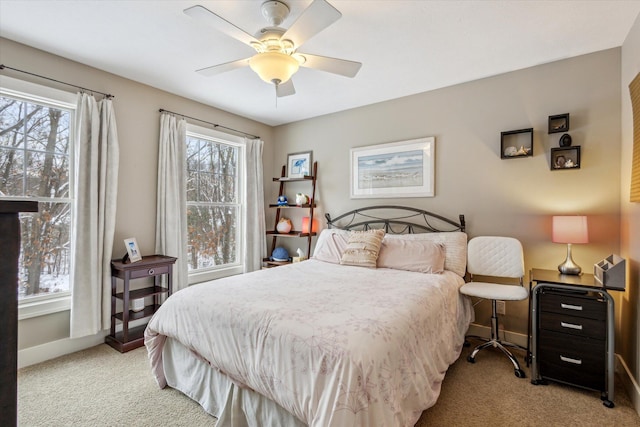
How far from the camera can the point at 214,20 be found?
1.75m

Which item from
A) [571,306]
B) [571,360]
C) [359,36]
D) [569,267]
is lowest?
[571,360]

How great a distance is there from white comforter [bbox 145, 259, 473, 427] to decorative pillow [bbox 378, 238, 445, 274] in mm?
293

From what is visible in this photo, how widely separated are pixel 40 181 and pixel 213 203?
1.76m

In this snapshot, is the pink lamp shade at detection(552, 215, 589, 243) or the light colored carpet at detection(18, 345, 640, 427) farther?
the pink lamp shade at detection(552, 215, 589, 243)

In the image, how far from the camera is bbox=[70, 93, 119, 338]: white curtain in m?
2.74

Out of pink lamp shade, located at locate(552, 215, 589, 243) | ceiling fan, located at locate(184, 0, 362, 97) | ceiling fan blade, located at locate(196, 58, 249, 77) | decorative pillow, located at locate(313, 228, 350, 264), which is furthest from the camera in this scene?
decorative pillow, located at locate(313, 228, 350, 264)

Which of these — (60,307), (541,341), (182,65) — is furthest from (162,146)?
(541,341)

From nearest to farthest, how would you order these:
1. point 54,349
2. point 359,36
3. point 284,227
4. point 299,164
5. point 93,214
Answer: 1. point 359,36
2. point 54,349
3. point 93,214
4. point 284,227
5. point 299,164

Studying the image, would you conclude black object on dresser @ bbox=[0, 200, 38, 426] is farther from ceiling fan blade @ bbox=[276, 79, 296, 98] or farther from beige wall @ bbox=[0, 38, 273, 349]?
beige wall @ bbox=[0, 38, 273, 349]

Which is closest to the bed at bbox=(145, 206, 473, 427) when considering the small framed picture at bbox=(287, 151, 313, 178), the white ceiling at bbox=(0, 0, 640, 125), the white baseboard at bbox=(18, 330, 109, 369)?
the white baseboard at bbox=(18, 330, 109, 369)

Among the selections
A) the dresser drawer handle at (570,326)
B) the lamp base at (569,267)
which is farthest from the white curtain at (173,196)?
the lamp base at (569,267)

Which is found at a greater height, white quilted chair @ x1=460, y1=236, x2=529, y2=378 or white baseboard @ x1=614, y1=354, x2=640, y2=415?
white quilted chair @ x1=460, y1=236, x2=529, y2=378

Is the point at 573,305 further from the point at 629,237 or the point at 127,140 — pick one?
the point at 127,140

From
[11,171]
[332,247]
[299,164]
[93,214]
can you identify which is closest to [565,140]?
[332,247]
